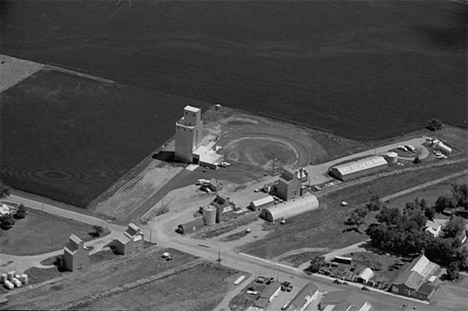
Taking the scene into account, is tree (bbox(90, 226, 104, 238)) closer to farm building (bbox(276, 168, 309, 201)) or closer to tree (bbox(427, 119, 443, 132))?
farm building (bbox(276, 168, 309, 201))

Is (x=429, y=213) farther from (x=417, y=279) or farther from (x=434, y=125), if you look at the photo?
(x=434, y=125)

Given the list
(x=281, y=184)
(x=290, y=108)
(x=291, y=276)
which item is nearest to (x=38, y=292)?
(x=291, y=276)

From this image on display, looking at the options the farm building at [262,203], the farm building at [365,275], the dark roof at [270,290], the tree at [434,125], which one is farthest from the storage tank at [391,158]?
the dark roof at [270,290]

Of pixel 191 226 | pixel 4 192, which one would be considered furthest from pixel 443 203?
pixel 4 192

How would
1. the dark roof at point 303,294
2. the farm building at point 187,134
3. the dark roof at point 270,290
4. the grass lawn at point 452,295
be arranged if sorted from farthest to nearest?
the farm building at point 187,134, the grass lawn at point 452,295, the dark roof at point 270,290, the dark roof at point 303,294

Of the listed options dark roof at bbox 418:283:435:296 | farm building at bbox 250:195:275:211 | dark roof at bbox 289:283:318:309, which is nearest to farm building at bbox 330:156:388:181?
farm building at bbox 250:195:275:211

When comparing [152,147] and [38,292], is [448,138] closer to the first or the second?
[152,147]

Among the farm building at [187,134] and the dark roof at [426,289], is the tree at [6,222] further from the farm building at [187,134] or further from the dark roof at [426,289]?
the dark roof at [426,289]
